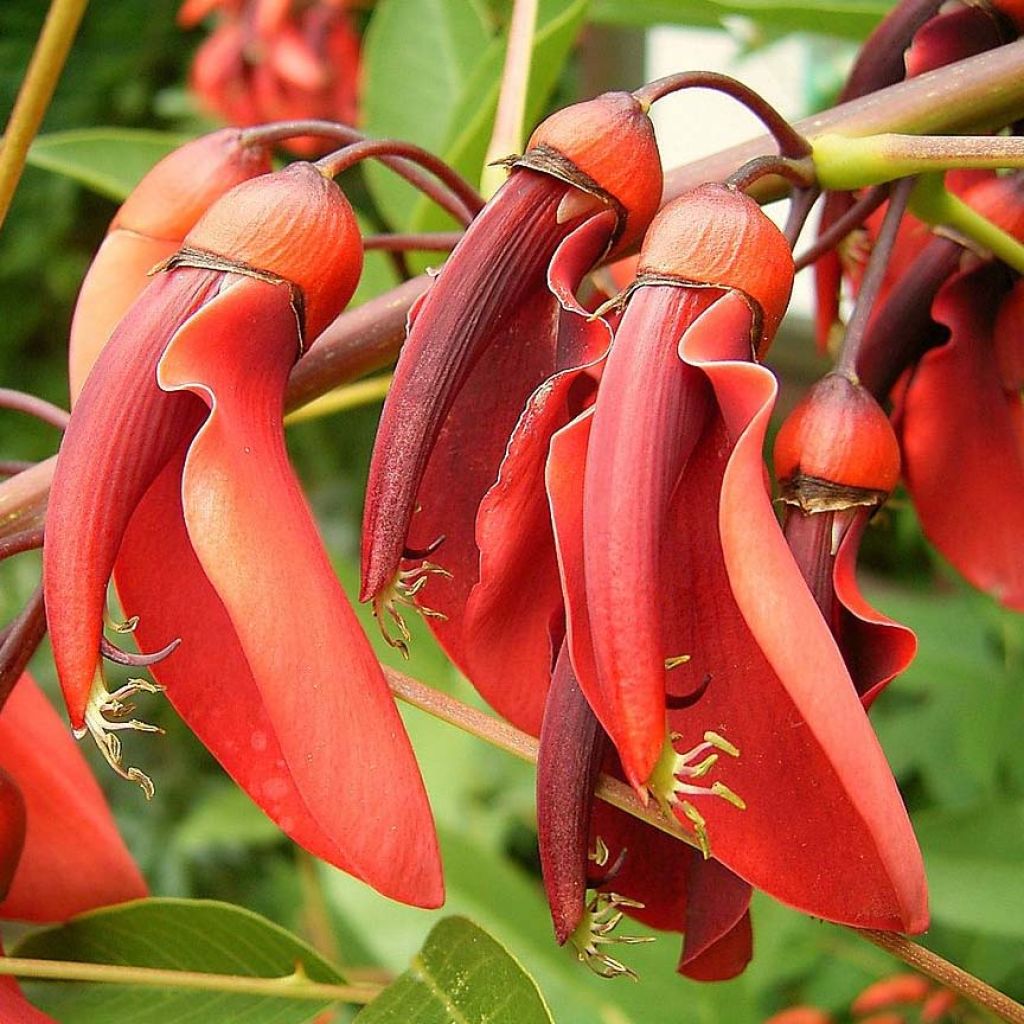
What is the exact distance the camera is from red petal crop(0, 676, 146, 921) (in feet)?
1.55

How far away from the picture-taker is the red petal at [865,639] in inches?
14.6

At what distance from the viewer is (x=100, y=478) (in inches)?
12.8

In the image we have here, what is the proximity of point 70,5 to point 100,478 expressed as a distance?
153 mm

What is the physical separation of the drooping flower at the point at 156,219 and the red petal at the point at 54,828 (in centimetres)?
14

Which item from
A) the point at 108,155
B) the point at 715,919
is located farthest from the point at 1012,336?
the point at 108,155

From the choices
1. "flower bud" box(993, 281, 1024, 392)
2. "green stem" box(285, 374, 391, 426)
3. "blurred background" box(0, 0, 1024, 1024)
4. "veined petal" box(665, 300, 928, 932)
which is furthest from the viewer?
"blurred background" box(0, 0, 1024, 1024)

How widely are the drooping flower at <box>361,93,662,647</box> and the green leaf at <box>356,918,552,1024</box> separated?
3.8 inches

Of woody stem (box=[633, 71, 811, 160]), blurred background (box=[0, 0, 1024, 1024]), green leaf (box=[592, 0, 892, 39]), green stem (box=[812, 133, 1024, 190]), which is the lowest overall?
blurred background (box=[0, 0, 1024, 1024])

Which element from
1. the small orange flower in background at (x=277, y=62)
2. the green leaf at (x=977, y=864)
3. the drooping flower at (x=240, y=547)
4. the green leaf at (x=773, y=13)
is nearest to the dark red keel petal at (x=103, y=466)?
the drooping flower at (x=240, y=547)

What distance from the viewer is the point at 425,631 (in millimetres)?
979

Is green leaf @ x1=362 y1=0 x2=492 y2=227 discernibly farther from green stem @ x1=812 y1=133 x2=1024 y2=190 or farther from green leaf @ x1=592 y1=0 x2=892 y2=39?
green stem @ x1=812 y1=133 x2=1024 y2=190

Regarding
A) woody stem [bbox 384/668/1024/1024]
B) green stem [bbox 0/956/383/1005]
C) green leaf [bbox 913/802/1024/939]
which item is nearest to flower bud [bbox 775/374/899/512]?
woody stem [bbox 384/668/1024/1024]

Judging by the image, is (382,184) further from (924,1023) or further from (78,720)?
(924,1023)

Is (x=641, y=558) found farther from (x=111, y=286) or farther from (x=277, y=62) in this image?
(x=277, y=62)
